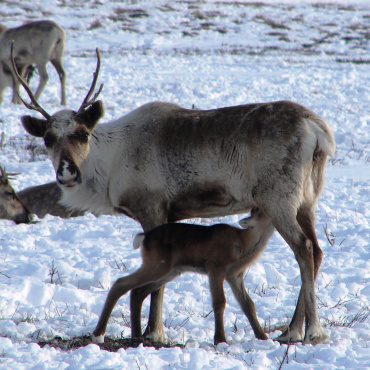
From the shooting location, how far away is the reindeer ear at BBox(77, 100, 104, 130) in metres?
5.38

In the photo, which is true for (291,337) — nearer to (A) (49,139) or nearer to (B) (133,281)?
(B) (133,281)

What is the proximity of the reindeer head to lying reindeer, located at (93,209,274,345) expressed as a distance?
32.6 inches

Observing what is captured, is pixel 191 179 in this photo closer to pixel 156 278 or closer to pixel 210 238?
pixel 210 238

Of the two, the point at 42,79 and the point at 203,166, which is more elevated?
the point at 203,166

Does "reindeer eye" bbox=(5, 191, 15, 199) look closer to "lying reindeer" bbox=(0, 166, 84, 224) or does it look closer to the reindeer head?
"lying reindeer" bbox=(0, 166, 84, 224)

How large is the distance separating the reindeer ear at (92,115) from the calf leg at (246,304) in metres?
1.77

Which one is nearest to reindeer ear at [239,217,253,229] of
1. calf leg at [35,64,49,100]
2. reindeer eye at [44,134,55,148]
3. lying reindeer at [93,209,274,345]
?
lying reindeer at [93,209,274,345]

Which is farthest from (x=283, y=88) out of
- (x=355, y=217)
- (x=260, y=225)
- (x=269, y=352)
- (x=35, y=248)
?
(x=269, y=352)

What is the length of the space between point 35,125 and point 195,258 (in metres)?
1.88

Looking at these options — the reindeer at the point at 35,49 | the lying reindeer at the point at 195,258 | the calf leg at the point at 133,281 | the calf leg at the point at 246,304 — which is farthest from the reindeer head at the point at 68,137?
the reindeer at the point at 35,49

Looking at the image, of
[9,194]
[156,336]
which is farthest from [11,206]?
[156,336]

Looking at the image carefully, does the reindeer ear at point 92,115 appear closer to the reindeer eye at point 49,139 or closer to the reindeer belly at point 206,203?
the reindeer eye at point 49,139

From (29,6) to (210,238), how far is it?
39.7 metres

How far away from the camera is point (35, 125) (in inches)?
217
